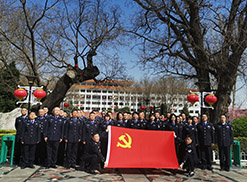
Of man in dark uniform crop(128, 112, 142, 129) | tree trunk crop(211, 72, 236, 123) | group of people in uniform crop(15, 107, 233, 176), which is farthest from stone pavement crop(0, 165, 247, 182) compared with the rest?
tree trunk crop(211, 72, 236, 123)

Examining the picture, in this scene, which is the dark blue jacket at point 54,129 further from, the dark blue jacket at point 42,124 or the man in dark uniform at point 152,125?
the man in dark uniform at point 152,125

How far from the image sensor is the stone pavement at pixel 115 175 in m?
5.61

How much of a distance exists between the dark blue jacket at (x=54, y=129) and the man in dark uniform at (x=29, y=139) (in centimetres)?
32

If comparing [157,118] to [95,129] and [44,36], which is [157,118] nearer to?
[95,129]

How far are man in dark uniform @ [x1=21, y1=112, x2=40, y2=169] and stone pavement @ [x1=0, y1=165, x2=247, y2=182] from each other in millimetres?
312

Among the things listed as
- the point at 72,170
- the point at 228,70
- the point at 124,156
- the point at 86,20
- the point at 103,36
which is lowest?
the point at 72,170

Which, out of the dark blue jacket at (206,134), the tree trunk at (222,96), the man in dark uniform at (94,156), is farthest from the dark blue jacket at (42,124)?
the tree trunk at (222,96)

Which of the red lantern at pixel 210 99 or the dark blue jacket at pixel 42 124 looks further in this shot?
the red lantern at pixel 210 99

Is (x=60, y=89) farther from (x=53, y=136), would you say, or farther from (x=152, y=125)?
(x=152, y=125)

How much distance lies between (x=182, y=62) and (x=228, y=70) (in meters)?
2.45

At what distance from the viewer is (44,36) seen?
12.8 meters

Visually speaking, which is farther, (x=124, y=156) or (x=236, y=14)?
(x=236, y=14)

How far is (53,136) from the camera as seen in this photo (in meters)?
6.97

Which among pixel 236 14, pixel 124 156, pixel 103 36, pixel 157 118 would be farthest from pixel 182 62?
pixel 124 156
